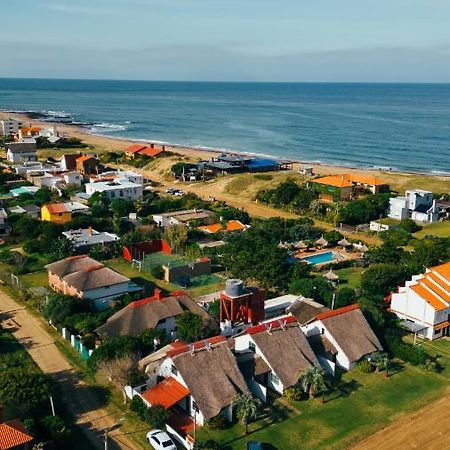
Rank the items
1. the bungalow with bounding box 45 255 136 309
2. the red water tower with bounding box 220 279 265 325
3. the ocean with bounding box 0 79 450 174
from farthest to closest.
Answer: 1. the ocean with bounding box 0 79 450 174
2. the bungalow with bounding box 45 255 136 309
3. the red water tower with bounding box 220 279 265 325

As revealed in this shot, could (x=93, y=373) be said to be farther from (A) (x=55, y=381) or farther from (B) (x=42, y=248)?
(B) (x=42, y=248)

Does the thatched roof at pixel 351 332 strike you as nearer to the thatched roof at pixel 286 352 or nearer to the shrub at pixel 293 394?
the thatched roof at pixel 286 352

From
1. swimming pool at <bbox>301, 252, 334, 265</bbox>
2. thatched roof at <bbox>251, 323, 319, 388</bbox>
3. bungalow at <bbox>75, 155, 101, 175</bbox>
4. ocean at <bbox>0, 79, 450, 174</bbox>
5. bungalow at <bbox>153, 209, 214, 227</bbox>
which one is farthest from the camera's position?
ocean at <bbox>0, 79, 450, 174</bbox>

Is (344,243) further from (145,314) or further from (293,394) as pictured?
(293,394)

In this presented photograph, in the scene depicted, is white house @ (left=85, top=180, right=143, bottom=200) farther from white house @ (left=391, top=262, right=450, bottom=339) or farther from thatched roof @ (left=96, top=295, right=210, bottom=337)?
white house @ (left=391, top=262, right=450, bottom=339)

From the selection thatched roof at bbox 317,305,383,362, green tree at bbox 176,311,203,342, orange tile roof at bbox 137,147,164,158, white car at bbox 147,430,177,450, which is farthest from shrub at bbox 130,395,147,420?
orange tile roof at bbox 137,147,164,158

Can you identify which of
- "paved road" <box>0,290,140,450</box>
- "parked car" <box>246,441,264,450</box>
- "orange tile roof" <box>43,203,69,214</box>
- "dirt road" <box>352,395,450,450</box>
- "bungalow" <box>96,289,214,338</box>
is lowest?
"dirt road" <box>352,395,450,450</box>

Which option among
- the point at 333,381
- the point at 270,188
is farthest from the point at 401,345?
the point at 270,188
